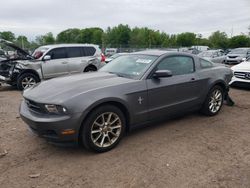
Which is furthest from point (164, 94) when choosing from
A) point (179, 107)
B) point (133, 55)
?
point (133, 55)

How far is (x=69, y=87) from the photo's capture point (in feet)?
12.4

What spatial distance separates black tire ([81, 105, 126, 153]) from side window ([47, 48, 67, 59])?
6.42 meters

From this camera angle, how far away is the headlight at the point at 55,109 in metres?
3.39

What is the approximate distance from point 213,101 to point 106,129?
2998mm

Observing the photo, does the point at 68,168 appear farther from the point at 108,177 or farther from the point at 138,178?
the point at 138,178

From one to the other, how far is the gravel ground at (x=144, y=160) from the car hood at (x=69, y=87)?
0.89m

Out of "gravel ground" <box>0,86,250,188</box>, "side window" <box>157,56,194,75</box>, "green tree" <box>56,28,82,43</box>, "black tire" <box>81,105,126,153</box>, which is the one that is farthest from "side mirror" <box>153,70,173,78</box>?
"green tree" <box>56,28,82,43</box>

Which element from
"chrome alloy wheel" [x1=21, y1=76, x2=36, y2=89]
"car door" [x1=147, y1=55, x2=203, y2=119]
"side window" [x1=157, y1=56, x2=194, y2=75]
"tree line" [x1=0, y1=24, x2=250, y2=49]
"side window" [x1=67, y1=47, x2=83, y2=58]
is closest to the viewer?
"car door" [x1=147, y1=55, x2=203, y2=119]

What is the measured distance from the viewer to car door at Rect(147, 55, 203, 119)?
4.32 m

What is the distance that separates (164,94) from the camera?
4449 mm

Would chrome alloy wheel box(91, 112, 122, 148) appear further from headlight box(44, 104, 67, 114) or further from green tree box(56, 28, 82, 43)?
green tree box(56, 28, 82, 43)

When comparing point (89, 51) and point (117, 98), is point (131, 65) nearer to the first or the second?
point (117, 98)

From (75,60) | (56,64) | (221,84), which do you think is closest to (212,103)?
(221,84)

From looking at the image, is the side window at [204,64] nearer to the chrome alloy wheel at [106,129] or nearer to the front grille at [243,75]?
the chrome alloy wheel at [106,129]
